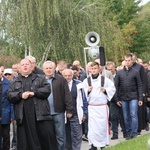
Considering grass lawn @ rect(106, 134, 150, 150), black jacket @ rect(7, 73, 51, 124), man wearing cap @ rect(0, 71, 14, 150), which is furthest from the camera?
man wearing cap @ rect(0, 71, 14, 150)

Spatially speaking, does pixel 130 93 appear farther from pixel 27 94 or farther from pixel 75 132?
pixel 27 94

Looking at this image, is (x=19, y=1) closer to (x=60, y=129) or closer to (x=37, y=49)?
(x=37, y=49)

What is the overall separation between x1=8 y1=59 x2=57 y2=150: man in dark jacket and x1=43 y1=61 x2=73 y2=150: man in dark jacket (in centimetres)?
70

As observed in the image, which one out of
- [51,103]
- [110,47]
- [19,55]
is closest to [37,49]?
[19,55]

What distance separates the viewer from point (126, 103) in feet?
37.4

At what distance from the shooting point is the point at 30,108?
7.84 meters

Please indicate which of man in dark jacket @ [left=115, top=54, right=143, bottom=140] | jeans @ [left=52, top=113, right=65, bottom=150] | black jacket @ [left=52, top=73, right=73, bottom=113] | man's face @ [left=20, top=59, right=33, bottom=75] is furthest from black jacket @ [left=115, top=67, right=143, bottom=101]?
man's face @ [left=20, top=59, right=33, bottom=75]

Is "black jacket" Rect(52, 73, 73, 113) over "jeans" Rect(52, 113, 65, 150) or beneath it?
over

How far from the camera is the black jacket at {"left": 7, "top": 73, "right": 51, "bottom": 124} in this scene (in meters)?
7.82

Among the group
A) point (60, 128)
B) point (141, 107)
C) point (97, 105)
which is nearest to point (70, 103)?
point (60, 128)

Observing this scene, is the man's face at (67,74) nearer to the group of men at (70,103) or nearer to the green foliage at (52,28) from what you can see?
the group of men at (70,103)

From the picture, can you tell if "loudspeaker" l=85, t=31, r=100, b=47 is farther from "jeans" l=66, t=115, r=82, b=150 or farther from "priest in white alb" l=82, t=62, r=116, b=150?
"jeans" l=66, t=115, r=82, b=150

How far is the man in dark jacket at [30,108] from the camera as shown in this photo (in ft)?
25.7

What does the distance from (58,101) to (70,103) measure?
243 mm
